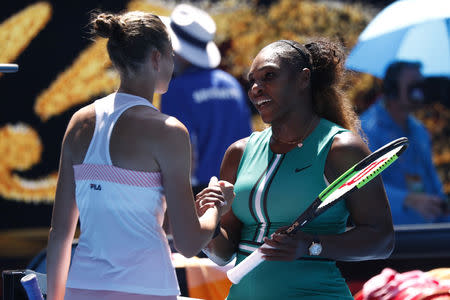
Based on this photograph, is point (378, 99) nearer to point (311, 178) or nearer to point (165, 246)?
point (311, 178)

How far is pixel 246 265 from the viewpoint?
6.98ft

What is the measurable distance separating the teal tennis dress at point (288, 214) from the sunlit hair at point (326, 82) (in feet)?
0.37

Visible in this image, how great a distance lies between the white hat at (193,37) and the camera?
4.70 m

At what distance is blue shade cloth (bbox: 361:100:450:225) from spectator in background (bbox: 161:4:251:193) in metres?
1.28

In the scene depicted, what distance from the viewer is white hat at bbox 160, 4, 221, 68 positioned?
185 inches

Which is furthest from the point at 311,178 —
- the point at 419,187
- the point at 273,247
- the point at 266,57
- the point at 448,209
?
the point at 448,209

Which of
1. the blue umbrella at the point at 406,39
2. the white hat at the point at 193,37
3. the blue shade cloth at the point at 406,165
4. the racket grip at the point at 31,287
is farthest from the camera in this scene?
the blue shade cloth at the point at 406,165

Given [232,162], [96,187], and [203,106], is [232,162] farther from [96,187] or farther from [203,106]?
[203,106]

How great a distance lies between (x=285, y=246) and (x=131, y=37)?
72 cm

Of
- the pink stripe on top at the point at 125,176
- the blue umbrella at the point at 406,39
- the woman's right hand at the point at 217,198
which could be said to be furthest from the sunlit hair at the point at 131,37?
the blue umbrella at the point at 406,39

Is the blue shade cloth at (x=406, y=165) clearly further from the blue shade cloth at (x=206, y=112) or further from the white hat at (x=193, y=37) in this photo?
the white hat at (x=193, y=37)

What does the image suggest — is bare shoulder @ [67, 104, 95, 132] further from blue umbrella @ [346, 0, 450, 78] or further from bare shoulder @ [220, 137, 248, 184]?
blue umbrella @ [346, 0, 450, 78]

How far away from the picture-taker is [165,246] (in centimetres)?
184

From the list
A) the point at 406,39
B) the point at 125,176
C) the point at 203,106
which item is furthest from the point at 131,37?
the point at 406,39
